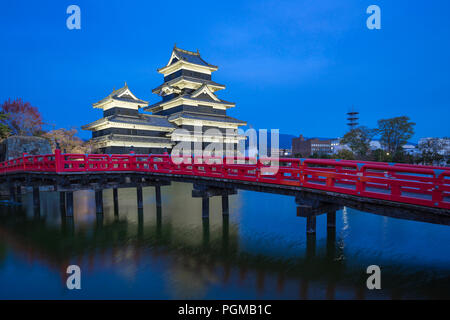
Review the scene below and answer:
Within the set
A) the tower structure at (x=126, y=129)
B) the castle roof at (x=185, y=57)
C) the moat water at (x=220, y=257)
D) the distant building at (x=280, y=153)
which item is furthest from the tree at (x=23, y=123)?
the distant building at (x=280, y=153)

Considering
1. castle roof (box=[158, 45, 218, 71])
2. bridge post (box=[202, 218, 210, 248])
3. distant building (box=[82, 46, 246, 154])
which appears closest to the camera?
bridge post (box=[202, 218, 210, 248])

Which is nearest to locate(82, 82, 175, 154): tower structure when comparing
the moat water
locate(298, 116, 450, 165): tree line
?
the moat water

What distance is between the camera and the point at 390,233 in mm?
11602

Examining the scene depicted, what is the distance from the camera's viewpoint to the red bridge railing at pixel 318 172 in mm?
6691

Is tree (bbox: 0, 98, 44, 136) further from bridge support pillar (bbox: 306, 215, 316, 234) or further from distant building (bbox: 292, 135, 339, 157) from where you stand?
distant building (bbox: 292, 135, 339, 157)

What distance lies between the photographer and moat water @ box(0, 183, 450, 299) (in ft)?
23.7

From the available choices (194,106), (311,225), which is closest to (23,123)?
(194,106)

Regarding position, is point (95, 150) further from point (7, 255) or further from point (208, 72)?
point (7, 255)

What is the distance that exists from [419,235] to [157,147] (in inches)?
1233

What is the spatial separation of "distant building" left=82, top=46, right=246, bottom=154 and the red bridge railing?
15.7 meters

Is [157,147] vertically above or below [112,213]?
above

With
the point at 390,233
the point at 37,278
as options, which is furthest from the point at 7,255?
the point at 390,233

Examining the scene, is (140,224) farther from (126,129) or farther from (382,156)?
(382,156)

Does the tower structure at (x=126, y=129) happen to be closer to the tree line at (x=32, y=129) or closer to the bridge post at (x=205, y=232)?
the tree line at (x=32, y=129)
